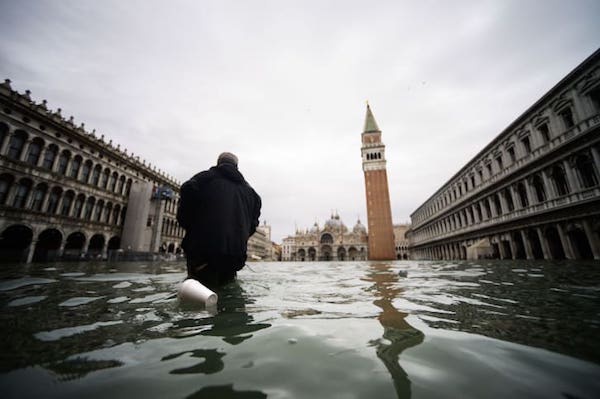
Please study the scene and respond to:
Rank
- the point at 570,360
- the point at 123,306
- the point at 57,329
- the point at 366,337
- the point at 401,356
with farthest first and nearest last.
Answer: the point at 123,306, the point at 57,329, the point at 366,337, the point at 401,356, the point at 570,360

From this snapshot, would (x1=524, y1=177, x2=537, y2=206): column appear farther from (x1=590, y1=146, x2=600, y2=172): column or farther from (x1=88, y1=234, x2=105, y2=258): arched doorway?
(x1=88, y1=234, x2=105, y2=258): arched doorway

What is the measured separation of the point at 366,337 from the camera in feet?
5.29

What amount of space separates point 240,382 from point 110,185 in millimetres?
31739

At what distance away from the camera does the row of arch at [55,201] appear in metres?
17.5

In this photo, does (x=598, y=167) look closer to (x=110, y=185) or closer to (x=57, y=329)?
(x=57, y=329)

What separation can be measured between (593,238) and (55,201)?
37.1 m

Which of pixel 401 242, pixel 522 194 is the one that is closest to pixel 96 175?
pixel 522 194

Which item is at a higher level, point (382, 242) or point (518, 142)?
point (518, 142)

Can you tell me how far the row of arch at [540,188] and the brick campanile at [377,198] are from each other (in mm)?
14054

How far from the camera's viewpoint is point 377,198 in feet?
Result: 144

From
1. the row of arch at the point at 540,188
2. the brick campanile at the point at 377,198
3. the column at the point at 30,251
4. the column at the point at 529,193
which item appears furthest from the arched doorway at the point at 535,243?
the column at the point at 30,251

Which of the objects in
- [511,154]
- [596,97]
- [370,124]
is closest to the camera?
[596,97]

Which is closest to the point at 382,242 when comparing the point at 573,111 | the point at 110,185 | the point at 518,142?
the point at 518,142

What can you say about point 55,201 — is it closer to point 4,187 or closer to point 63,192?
point 63,192
